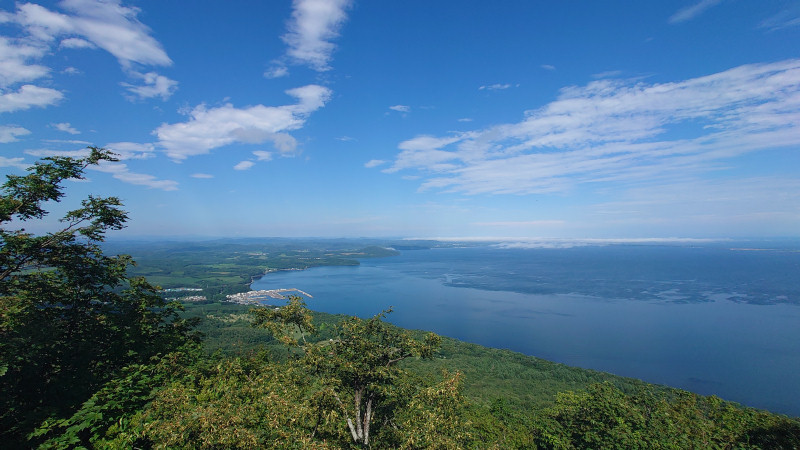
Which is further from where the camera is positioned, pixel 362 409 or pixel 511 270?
pixel 511 270

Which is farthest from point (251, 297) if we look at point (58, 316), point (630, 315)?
point (630, 315)

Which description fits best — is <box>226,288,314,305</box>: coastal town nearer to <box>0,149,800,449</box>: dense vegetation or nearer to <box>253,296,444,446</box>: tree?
<box>0,149,800,449</box>: dense vegetation

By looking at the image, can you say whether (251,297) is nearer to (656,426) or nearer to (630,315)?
(630,315)

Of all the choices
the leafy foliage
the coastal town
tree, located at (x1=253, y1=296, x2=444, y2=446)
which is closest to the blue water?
the coastal town

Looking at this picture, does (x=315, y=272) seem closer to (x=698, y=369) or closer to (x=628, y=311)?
(x=628, y=311)

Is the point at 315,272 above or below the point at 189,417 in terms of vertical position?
below

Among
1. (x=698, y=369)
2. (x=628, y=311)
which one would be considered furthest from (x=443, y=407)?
(x=628, y=311)
